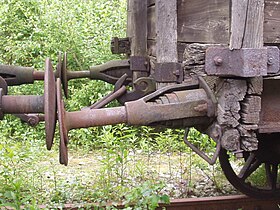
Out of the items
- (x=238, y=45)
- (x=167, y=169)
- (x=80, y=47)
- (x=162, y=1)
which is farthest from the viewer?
(x=80, y=47)

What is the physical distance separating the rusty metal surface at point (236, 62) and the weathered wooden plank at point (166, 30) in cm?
91

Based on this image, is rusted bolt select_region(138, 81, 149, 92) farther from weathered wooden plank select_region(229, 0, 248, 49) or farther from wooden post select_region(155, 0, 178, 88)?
weathered wooden plank select_region(229, 0, 248, 49)

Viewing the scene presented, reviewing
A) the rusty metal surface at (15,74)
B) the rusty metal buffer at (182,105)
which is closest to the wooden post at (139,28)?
the rusty metal surface at (15,74)

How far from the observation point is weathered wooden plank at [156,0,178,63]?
11.9 ft

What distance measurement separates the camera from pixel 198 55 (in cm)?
296

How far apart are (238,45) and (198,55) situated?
27cm

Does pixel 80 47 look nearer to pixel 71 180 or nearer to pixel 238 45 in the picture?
pixel 71 180

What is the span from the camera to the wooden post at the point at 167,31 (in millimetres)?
3638

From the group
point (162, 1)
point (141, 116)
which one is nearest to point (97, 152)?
point (162, 1)

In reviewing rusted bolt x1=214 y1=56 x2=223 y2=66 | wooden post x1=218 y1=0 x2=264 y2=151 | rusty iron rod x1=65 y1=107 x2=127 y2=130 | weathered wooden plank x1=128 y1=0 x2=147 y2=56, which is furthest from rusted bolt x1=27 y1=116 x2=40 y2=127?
rusted bolt x1=214 y1=56 x2=223 y2=66

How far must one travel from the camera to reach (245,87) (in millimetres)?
2902

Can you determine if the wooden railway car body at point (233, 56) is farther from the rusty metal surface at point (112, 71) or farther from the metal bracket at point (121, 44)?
the metal bracket at point (121, 44)

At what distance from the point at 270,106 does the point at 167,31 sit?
102 centimetres

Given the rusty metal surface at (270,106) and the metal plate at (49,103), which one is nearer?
the metal plate at (49,103)
